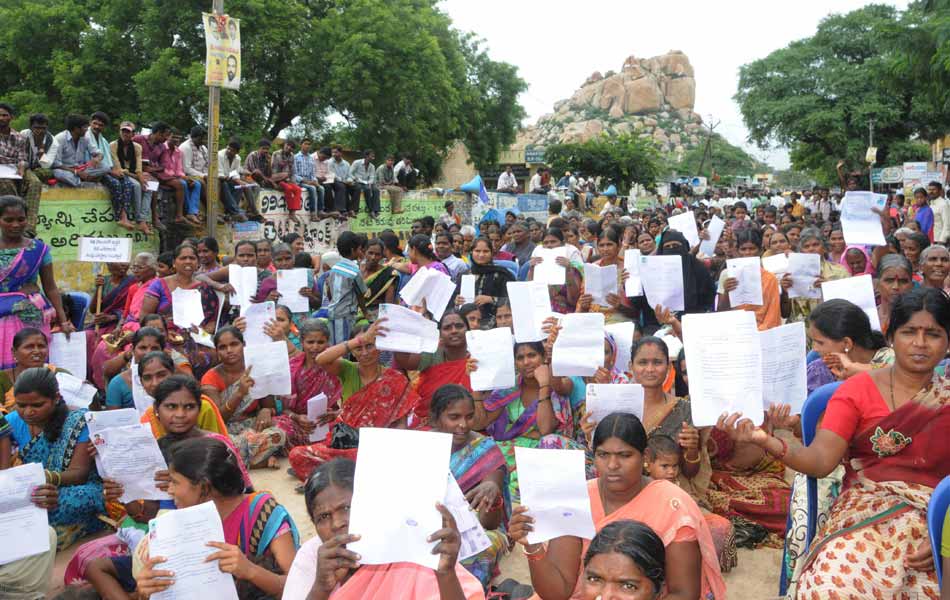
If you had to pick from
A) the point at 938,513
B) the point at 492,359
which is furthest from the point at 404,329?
the point at 938,513

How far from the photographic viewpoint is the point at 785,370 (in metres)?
3.20

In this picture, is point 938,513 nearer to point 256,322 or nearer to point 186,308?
point 256,322

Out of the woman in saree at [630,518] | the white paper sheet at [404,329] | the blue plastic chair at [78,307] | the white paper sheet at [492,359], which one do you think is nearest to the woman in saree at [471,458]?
the white paper sheet at [492,359]

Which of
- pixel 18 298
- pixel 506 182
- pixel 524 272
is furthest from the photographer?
pixel 506 182

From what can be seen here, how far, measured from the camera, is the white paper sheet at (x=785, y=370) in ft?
10.4

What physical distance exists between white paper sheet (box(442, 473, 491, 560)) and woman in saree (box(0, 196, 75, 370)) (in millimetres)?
3629

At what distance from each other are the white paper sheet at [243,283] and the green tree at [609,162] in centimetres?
2985

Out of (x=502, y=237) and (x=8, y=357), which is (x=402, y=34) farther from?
(x=8, y=357)

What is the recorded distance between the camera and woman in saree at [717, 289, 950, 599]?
258 centimetres

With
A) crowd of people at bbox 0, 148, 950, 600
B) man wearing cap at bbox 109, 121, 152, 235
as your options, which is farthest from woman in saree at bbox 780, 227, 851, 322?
man wearing cap at bbox 109, 121, 152, 235

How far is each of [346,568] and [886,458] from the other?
6.14 ft

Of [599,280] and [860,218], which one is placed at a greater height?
[860,218]

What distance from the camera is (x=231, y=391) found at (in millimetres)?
5406

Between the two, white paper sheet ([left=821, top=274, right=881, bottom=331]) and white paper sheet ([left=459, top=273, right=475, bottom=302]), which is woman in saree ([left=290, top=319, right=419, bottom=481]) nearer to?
white paper sheet ([left=459, top=273, right=475, bottom=302])
